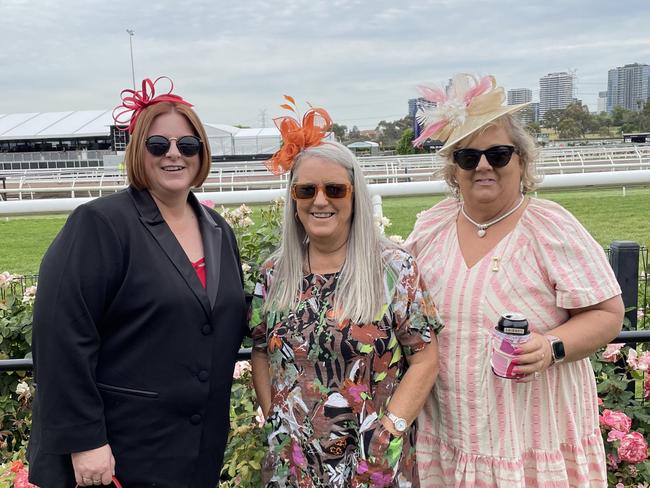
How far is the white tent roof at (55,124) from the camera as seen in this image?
2586 inches

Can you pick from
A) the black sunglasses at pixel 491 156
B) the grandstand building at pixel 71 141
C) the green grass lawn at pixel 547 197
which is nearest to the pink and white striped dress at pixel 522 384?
the black sunglasses at pixel 491 156

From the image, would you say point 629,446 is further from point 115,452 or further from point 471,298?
point 115,452

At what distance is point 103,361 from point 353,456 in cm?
90

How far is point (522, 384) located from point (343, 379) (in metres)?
0.64

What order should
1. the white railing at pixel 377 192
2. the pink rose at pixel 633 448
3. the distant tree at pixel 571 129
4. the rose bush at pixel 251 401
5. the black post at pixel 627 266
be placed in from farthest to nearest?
1. the distant tree at pixel 571 129
2. the white railing at pixel 377 192
3. the black post at pixel 627 266
4. the pink rose at pixel 633 448
5. the rose bush at pixel 251 401

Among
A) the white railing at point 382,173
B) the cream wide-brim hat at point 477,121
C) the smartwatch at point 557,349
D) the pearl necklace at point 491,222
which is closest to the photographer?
the smartwatch at point 557,349

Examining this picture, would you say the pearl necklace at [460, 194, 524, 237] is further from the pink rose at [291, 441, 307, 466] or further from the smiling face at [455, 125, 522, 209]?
the pink rose at [291, 441, 307, 466]

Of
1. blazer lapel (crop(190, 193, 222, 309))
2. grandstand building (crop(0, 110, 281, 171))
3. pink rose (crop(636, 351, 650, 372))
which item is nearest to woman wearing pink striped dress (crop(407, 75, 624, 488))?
blazer lapel (crop(190, 193, 222, 309))

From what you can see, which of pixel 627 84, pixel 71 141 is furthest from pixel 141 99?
pixel 627 84

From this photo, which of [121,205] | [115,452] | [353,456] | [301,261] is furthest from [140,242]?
[353,456]

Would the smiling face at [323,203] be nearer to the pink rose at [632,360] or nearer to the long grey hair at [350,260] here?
the long grey hair at [350,260]

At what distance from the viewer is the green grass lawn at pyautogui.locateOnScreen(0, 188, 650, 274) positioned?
351 inches

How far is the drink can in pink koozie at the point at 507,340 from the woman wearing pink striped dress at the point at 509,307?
0.17 m

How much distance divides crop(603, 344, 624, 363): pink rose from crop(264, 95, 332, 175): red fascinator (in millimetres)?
2180
